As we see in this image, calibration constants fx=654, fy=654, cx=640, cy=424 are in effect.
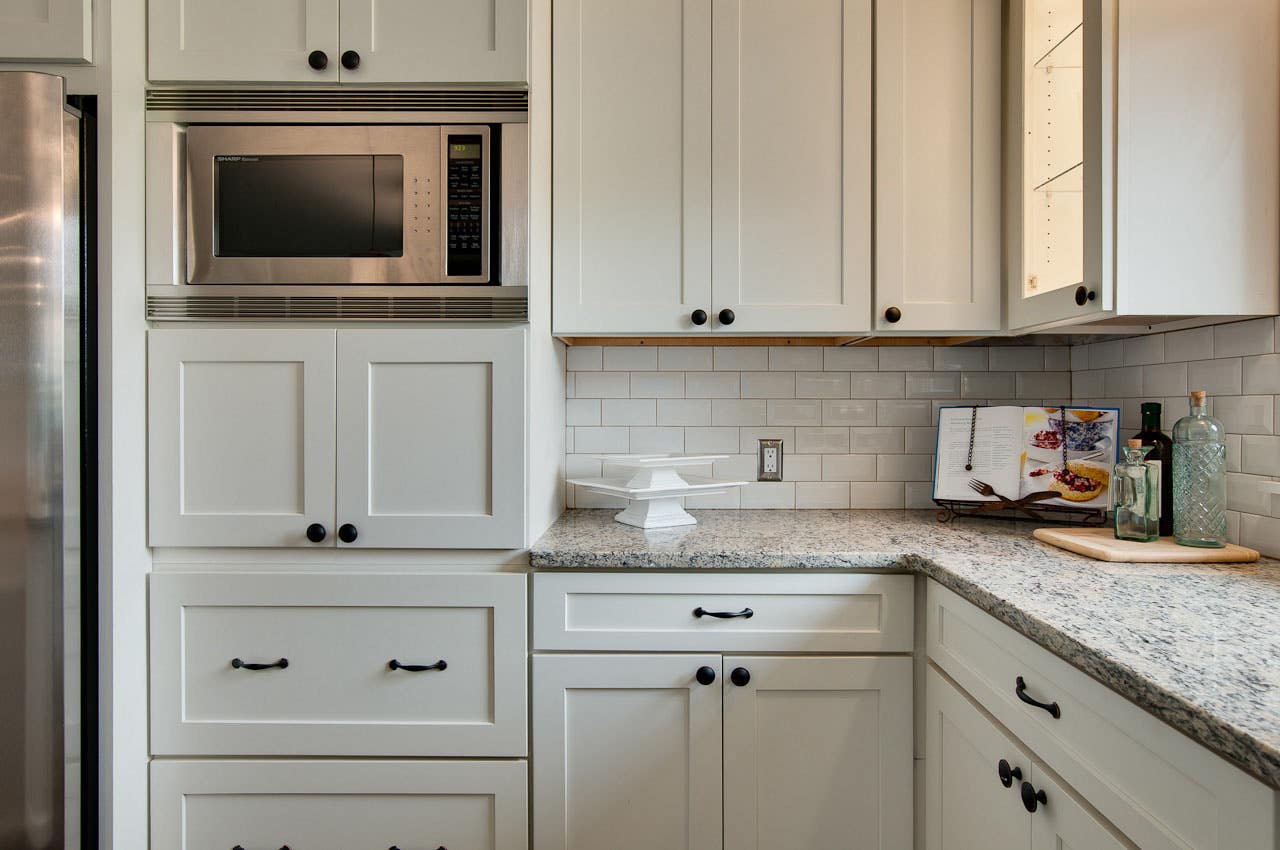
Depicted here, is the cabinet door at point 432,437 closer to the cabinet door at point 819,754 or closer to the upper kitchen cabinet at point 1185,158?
the cabinet door at point 819,754

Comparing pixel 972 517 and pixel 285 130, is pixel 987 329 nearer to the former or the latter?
pixel 972 517

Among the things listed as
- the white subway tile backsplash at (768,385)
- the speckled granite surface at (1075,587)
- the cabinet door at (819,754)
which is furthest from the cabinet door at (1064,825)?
the white subway tile backsplash at (768,385)

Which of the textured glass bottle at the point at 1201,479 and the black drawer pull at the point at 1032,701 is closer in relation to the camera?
the black drawer pull at the point at 1032,701

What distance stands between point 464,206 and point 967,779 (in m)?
1.53

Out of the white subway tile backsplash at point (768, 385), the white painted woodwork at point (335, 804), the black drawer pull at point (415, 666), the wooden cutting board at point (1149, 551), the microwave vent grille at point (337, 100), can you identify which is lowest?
the white painted woodwork at point (335, 804)

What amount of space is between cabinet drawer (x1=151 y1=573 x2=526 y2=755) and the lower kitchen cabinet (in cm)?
13

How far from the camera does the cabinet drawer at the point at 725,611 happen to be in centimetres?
142

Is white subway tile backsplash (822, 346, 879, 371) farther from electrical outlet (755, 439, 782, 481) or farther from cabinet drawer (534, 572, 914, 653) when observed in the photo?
cabinet drawer (534, 572, 914, 653)

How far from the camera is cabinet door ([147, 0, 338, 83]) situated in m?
1.42

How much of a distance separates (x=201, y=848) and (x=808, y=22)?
94.0 inches

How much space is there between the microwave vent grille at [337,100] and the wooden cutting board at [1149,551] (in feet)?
4.98

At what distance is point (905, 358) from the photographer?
6.59 ft

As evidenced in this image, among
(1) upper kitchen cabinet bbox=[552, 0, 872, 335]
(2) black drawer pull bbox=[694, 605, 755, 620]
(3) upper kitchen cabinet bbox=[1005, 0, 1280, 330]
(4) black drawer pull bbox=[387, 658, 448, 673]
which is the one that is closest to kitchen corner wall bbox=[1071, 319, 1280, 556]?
(3) upper kitchen cabinet bbox=[1005, 0, 1280, 330]

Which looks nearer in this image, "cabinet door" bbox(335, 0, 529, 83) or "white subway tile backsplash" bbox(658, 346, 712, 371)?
"cabinet door" bbox(335, 0, 529, 83)
